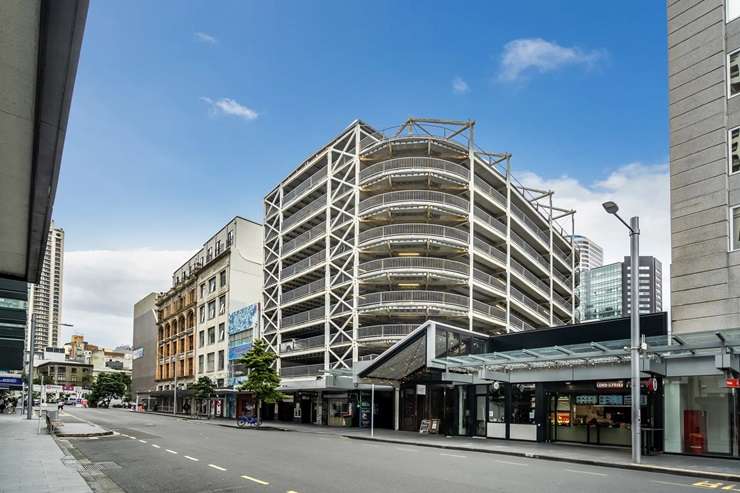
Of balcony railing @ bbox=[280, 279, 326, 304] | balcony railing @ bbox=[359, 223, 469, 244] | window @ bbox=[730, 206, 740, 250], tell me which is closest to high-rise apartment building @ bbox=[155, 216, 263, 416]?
balcony railing @ bbox=[280, 279, 326, 304]

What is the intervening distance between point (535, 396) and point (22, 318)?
39.8 metres

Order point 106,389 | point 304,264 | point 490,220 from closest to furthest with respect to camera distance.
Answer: point 490,220, point 304,264, point 106,389

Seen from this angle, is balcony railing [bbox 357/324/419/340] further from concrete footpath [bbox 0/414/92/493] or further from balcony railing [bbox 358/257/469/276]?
concrete footpath [bbox 0/414/92/493]

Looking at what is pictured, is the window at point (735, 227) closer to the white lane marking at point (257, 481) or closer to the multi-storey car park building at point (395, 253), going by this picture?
the white lane marking at point (257, 481)

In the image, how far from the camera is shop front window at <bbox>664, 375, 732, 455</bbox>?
77.1ft

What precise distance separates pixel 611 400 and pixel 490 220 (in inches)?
1103

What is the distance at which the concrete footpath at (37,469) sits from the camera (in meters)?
13.7

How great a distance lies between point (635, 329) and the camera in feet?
72.1

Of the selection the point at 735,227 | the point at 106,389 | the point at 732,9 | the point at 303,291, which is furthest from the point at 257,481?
the point at 106,389

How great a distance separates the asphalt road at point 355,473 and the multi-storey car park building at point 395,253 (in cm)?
2430

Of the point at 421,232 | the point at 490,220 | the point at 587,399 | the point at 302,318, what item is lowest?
the point at 587,399

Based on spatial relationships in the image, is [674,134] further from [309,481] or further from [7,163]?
[7,163]

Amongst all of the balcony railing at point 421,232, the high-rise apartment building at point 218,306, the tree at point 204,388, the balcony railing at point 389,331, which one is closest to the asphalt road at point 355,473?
the balcony railing at point 389,331

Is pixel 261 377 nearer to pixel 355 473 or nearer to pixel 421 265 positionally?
pixel 421 265
